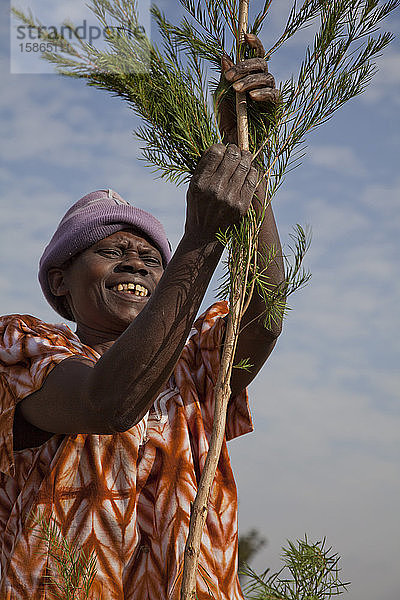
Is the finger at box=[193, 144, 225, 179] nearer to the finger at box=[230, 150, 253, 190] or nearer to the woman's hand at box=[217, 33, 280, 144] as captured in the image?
the finger at box=[230, 150, 253, 190]

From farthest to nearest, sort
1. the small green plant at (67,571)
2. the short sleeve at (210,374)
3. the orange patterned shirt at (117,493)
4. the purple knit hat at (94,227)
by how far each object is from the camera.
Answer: the purple knit hat at (94,227) < the short sleeve at (210,374) < the orange patterned shirt at (117,493) < the small green plant at (67,571)

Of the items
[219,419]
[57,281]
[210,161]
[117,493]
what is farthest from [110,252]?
[219,419]

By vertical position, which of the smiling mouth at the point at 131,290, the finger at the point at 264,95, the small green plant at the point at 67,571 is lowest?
the small green plant at the point at 67,571

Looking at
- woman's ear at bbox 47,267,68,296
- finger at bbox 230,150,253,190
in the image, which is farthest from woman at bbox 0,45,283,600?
woman's ear at bbox 47,267,68,296

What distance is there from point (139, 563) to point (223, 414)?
94cm

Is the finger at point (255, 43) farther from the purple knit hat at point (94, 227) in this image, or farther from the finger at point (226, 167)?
the purple knit hat at point (94, 227)

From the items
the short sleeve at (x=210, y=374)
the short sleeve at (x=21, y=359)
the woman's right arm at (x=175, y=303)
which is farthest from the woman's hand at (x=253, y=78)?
the short sleeve at (x=21, y=359)

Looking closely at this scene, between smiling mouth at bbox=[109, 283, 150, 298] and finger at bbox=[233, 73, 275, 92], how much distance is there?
106cm

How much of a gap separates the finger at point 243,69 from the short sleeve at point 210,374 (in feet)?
3.10

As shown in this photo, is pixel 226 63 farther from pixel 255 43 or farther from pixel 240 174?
pixel 240 174

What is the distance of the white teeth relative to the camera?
307cm

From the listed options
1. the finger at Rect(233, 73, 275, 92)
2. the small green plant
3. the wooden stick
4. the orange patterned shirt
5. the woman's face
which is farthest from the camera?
the woman's face

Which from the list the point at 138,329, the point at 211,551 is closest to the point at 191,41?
the point at 138,329

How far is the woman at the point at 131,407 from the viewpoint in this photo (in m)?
2.21
